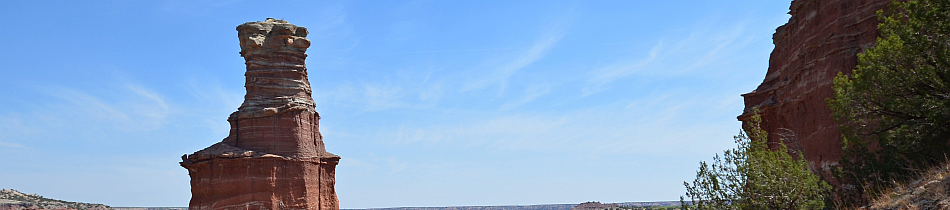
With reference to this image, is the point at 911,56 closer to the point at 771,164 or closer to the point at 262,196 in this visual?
the point at 771,164

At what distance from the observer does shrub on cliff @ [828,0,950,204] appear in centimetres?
1841

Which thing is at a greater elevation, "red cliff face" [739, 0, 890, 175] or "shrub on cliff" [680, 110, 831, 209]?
"red cliff face" [739, 0, 890, 175]

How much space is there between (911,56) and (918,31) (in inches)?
24.2

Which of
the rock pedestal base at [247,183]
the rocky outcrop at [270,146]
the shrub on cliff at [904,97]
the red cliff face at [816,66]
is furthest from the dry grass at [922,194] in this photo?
the rocky outcrop at [270,146]

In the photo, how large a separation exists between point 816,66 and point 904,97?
481 inches

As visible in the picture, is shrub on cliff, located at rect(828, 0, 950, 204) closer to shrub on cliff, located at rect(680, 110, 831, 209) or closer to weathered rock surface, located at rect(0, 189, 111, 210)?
shrub on cliff, located at rect(680, 110, 831, 209)

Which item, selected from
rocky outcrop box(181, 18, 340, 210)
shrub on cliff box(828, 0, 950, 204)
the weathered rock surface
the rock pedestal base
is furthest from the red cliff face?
the weathered rock surface

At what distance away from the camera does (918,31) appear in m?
18.7

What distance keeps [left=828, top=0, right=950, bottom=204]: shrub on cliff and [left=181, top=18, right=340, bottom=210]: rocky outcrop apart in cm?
3189

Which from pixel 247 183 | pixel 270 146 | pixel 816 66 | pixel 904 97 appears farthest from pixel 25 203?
pixel 904 97

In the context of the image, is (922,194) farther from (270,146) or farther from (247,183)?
(270,146)

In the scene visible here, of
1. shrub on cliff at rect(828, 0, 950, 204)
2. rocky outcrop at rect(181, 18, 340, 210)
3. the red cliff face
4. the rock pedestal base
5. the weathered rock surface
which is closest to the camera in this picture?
shrub on cliff at rect(828, 0, 950, 204)

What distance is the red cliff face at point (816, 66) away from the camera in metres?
29.2

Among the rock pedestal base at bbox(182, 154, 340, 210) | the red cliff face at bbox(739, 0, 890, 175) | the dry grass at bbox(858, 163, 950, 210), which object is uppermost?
the red cliff face at bbox(739, 0, 890, 175)
